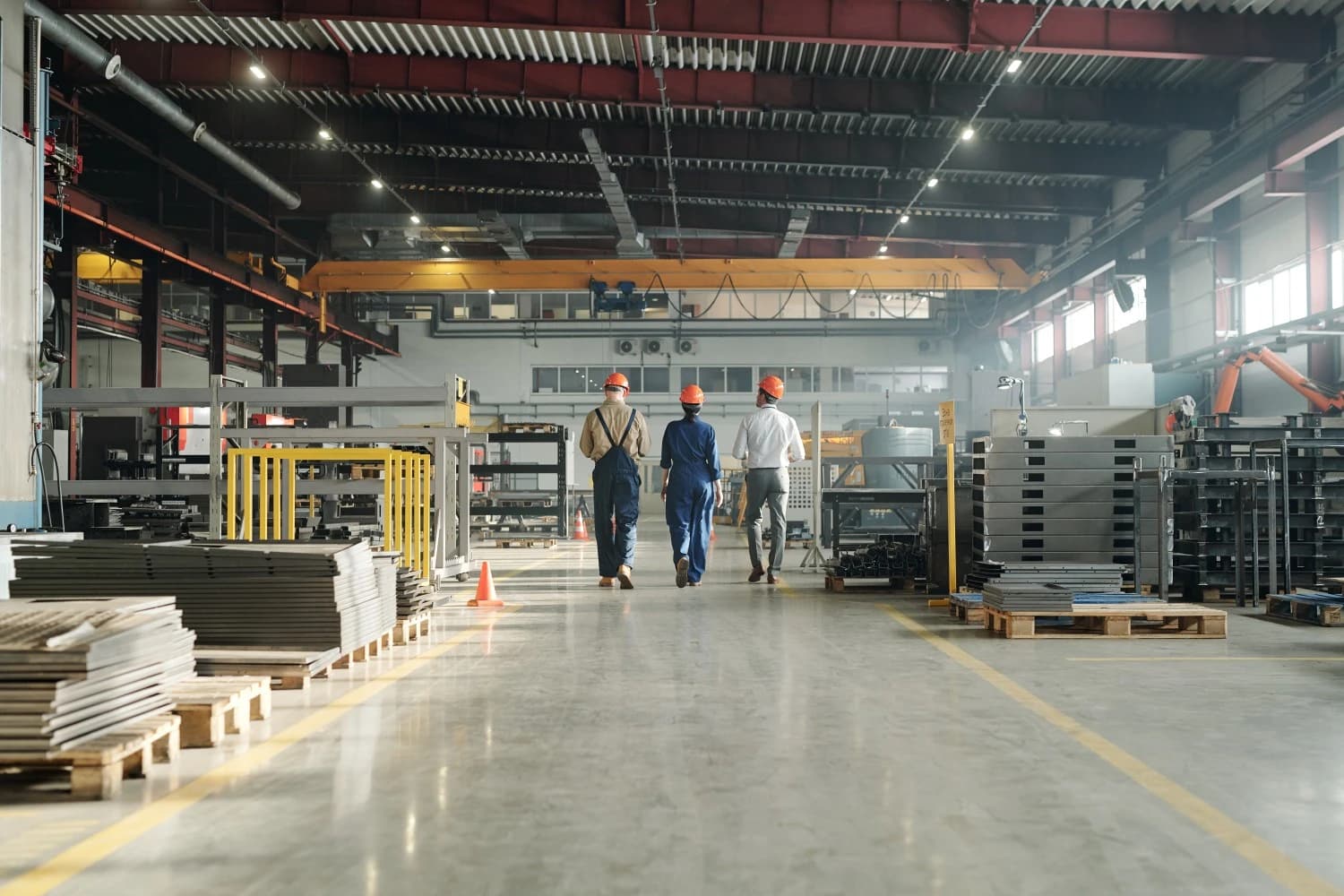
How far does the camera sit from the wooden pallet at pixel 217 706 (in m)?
3.51

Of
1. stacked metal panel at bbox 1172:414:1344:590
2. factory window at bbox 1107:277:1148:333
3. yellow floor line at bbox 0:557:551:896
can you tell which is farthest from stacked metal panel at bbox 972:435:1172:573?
factory window at bbox 1107:277:1148:333

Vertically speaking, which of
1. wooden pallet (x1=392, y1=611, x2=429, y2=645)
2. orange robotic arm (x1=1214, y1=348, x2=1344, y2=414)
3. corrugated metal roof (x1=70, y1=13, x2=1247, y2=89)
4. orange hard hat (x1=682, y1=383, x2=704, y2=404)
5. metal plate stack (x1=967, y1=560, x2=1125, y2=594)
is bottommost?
wooden pallet (x1=392, y1=611, x2=429, y2=645)

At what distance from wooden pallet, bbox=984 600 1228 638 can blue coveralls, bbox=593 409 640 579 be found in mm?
3461

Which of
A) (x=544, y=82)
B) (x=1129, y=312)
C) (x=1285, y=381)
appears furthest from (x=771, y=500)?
(x=1129, y=312)

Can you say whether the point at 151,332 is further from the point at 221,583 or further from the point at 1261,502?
the point at 1261,502

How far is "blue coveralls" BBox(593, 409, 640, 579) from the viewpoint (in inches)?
354

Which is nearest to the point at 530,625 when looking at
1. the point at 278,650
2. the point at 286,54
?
the point at 278,650

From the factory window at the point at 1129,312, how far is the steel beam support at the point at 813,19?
990 centimetres

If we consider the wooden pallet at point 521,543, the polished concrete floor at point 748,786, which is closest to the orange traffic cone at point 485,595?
the polished concrete floor at point 748,786

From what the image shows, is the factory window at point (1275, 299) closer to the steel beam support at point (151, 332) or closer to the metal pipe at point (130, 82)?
the metal pipe at point (130, 82)

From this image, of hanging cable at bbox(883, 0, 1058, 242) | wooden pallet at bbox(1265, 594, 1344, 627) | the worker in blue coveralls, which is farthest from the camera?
hanging cable at bbox(883, 0, 1058, 242)

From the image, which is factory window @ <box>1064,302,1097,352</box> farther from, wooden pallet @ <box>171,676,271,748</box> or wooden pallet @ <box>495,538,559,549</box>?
wooden pallet @ <box>171,676,271,748</box>

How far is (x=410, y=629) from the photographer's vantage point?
615cm

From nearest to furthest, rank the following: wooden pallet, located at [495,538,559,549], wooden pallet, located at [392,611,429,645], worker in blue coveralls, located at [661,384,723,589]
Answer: wooden pallet, located at [392,611,429,645] < worker in blue coveralls, located at [661,384,723,589] < wooden pallet, located at [495,538,559,549]
